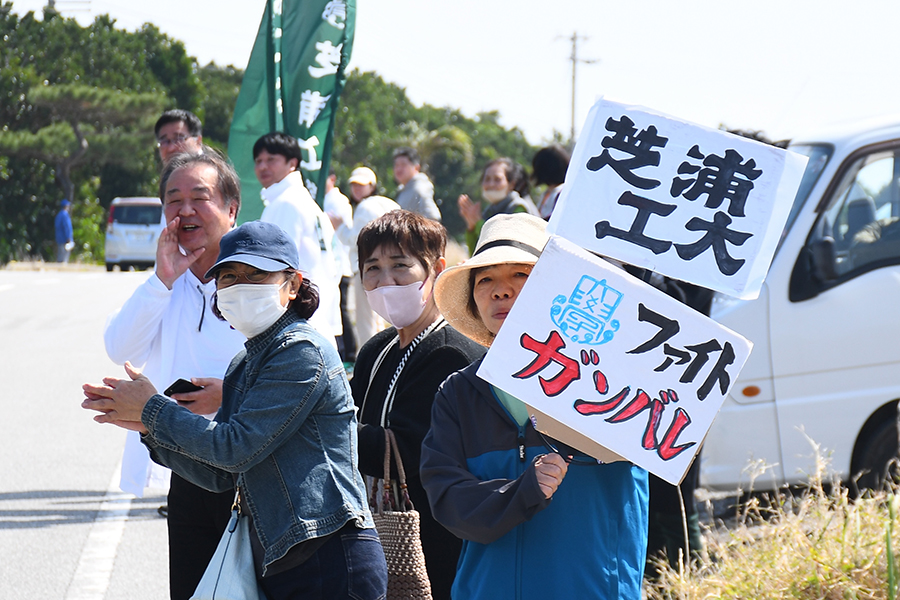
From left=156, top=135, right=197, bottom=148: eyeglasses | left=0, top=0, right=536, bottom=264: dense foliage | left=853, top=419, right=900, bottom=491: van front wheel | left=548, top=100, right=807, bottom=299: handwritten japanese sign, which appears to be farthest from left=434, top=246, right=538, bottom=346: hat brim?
left=0, top=0, right=536, bottom=264: dense foliage

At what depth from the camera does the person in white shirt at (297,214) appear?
4863 mm

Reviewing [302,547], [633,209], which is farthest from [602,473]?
[302,547]

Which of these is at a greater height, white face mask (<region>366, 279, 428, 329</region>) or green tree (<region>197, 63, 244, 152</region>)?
green tree (<region>197, 63, 244, 152</region>)

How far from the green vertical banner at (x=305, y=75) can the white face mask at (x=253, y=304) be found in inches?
146

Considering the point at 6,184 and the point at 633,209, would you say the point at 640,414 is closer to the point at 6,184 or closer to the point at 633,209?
the point at 633,209

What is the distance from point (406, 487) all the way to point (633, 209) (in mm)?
1199

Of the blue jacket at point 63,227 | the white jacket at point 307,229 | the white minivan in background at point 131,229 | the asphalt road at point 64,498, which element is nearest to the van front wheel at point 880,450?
the white jacket at point 307,229

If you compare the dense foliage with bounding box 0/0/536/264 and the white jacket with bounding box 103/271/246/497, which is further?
the dense foliage with bounding box 0/0/536/264

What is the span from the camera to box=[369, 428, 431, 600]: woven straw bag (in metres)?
2.86

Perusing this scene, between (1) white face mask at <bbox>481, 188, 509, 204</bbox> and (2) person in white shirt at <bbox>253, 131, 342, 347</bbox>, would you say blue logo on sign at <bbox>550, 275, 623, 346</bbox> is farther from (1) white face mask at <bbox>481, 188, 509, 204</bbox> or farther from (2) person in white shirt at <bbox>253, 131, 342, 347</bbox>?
(1) white face mask at <bbox>481, 188, 509, 204</bbox>

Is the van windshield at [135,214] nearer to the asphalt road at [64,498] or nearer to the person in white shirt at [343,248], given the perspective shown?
the asphalt road at [64,498]

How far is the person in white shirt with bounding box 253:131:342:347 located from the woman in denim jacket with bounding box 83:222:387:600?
1.87m

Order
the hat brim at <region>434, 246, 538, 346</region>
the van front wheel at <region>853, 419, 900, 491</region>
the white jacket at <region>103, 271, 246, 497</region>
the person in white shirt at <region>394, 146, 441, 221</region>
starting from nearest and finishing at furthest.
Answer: the hat brim at <region>434, 246, 538, 346</region>
the white jacket at <region>103, 271, 246, 497</region>
the van front wheel at <region>853, 419, 900, 491</region>
the person in white shirt at <region>394, 146, 441, 221</region>

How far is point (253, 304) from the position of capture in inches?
101
